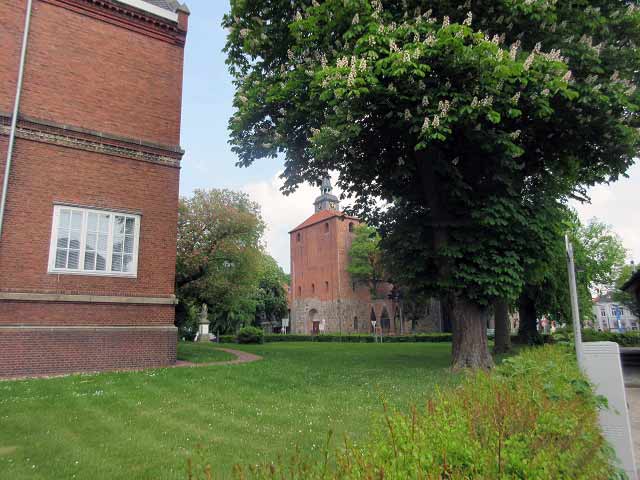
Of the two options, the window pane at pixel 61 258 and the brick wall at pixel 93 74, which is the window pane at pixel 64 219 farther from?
the brick wall at pixel 93 74

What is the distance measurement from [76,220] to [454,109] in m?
11.0

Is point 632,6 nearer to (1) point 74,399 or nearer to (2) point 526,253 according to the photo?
(2) point 526,253

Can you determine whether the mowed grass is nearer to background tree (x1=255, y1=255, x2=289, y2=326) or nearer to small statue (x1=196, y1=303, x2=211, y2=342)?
small statue (x1=196, y1=303, x2=211, y2=342)

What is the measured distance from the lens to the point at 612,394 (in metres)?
5.09

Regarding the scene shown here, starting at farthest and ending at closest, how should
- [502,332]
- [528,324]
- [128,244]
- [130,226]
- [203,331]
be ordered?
[203,331] → [528,324] → [502,332] → [130,226] → [128,244]

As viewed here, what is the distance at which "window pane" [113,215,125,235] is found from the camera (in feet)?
44.9

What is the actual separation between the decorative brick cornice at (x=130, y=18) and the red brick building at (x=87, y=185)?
0.03 m

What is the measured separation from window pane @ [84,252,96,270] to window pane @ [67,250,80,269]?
0.68 ft

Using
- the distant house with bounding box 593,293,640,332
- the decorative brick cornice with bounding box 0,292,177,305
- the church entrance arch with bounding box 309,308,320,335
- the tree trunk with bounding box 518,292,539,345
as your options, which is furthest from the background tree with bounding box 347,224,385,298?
the distant house with bounding box 593,293,640,332

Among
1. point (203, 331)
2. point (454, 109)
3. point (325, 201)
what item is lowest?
point (203, 331)

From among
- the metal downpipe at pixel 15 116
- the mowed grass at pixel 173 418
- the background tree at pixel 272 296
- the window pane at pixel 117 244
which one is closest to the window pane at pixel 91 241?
the window pane at pixel 117 244

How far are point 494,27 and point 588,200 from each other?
872cm

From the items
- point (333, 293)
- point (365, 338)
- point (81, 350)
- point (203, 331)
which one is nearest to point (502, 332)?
point (81, 350)

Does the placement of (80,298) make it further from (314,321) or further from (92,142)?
(314,321)
